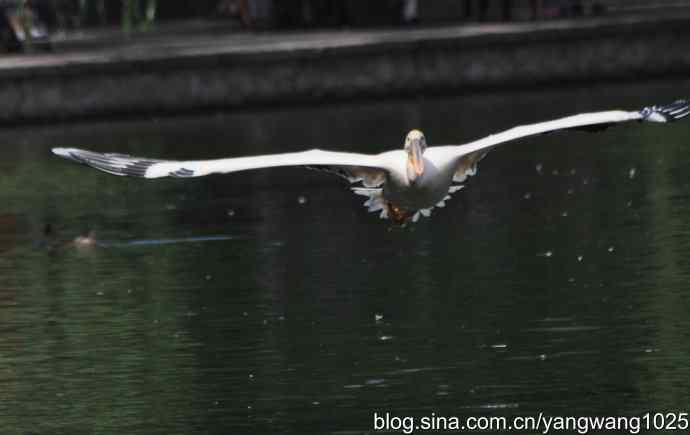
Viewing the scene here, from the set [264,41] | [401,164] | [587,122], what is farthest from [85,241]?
[264,41]

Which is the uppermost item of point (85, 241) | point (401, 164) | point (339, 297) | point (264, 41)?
point (401, 164)

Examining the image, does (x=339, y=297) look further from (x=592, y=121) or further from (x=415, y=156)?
(x=592, y=121)

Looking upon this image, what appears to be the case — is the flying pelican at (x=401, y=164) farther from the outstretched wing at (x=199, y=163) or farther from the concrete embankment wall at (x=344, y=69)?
the concrete embankment wall at (x=344, y=69)

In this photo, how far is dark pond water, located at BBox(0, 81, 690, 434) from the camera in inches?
597

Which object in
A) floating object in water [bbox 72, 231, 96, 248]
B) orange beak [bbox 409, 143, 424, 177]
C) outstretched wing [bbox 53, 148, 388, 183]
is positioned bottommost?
floating object in water [bbox 72, 231, 96, 248]

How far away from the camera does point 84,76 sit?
38.7 m

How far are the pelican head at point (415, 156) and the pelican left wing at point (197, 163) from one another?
1.11 feet

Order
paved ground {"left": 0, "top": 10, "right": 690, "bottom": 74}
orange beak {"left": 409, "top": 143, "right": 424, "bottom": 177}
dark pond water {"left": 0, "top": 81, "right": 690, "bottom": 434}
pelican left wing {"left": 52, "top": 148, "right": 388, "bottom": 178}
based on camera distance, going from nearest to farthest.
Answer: dark pond water {"left": 0, "top": 81, "right": 690, "bottom": 434}, pelican left wing {"left": 52, "top": 148, "right": 388, "bottom": 178}, orange beak {"left": 409, "top": 143, "right": 424, "bottom": 177}, paved ground {"left": 0, "top": 10, "right": 690, "bottom": 74}

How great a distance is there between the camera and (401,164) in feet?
59.1

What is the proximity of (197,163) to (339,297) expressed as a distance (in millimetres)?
2674

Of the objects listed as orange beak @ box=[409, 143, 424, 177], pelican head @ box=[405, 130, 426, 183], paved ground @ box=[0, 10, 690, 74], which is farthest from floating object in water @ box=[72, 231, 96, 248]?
paved ground @ box=[0, 10, 690, 74]

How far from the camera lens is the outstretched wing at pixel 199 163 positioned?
1672 cm

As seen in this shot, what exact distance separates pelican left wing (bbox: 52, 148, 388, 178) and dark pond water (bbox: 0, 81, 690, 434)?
1.29m

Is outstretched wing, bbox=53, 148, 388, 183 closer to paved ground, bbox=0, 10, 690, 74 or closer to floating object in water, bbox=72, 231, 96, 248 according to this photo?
floating object in water, bbox=72, 231, 96, 248
